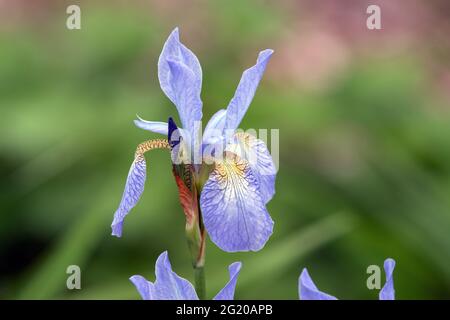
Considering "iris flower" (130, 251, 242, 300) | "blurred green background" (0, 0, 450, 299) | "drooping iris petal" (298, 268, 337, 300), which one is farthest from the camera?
"blurred green background" (0, 0, 450, 299)

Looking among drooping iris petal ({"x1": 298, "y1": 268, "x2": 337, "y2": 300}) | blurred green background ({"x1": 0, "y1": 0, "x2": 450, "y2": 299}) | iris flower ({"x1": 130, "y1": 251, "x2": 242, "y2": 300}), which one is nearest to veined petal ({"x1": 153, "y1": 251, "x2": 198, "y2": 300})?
iris flower ({"x1": 130, "y1": 251, "x2": 242, "y2": 300})

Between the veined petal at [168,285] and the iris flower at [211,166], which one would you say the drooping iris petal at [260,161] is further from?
the veined petal at [168,285]

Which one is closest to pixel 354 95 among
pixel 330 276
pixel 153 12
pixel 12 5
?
pixel 330 276

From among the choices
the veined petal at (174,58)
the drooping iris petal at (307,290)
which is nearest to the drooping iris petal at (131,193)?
the veined petal at (174,58)

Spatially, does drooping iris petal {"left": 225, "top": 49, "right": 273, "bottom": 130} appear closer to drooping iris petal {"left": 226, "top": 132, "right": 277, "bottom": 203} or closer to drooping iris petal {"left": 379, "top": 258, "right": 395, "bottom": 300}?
drooping iris petal {"left": 226, "top": 132, "right": 277, "bottom": 203}

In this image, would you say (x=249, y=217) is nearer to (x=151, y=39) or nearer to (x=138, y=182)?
(x=138, y=182)
